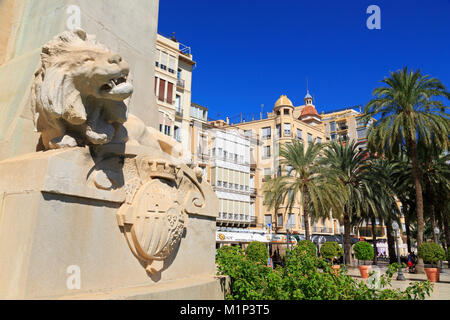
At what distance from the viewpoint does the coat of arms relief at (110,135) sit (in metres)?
3.30

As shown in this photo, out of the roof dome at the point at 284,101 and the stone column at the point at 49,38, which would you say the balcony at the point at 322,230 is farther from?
the stone column at the point at 49,38

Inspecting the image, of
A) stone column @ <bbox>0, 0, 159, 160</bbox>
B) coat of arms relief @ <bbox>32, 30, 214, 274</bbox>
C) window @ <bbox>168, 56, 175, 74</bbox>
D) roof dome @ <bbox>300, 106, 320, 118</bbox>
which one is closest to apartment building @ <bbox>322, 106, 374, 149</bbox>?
roof dome @ <bbox>300, 106, 320, 118</bbox>

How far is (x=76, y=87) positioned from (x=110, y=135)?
56 cm

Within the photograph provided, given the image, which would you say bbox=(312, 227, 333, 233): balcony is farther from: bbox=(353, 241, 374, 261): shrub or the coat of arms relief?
the coat of arms relief

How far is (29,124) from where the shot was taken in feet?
13.2

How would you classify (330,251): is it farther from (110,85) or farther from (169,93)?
(110,85)

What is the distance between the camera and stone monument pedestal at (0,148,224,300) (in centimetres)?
299

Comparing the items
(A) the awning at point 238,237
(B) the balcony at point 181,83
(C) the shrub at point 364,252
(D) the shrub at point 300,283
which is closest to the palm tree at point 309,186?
(C) the shrub at point 364,252

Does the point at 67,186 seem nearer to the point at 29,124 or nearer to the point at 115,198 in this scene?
the point at 115,198

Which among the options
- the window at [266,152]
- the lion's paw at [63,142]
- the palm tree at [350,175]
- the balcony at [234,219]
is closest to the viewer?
the lion's paw at [63,142]

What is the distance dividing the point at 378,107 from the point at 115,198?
21.7 m

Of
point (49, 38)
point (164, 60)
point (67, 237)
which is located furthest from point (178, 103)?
point (67, 237)

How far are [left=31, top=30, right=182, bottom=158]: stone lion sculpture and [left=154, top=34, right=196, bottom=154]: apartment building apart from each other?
1106 inches
